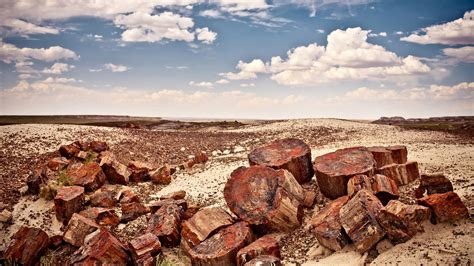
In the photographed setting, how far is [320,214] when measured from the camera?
8.21m

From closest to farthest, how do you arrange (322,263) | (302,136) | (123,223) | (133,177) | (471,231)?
(471,231) → (322,263) → (123,223) → (133,177) → (302,136)

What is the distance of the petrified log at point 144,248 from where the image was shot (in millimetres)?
8093

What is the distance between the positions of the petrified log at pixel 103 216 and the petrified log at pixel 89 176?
7.97 feet

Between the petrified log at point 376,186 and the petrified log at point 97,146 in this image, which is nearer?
the petrified log at point 376,186

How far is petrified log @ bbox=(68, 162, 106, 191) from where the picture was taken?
1319 cm

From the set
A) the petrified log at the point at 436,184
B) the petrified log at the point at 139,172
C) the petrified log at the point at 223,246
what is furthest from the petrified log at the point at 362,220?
the petrified log at the point at 139,172

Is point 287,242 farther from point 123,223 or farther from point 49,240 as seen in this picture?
point 49,240

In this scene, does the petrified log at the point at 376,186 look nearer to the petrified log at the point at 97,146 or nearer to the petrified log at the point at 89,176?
the petrified log at the point at 89,176

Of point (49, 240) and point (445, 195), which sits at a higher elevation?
point (445, 195)

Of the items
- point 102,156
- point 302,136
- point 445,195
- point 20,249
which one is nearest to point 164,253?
point 20,249

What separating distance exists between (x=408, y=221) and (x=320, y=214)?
210 cm

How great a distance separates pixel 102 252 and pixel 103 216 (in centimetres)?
300

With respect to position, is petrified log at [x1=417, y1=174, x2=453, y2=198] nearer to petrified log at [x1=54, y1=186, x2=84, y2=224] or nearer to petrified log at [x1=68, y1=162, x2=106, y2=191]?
petrified log at [x1=54, y1=186, x2=84, y2=224]

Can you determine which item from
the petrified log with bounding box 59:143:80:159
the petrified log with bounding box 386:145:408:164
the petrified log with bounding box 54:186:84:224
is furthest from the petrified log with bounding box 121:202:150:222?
the petrified log with bounding box 386:145:408:164
